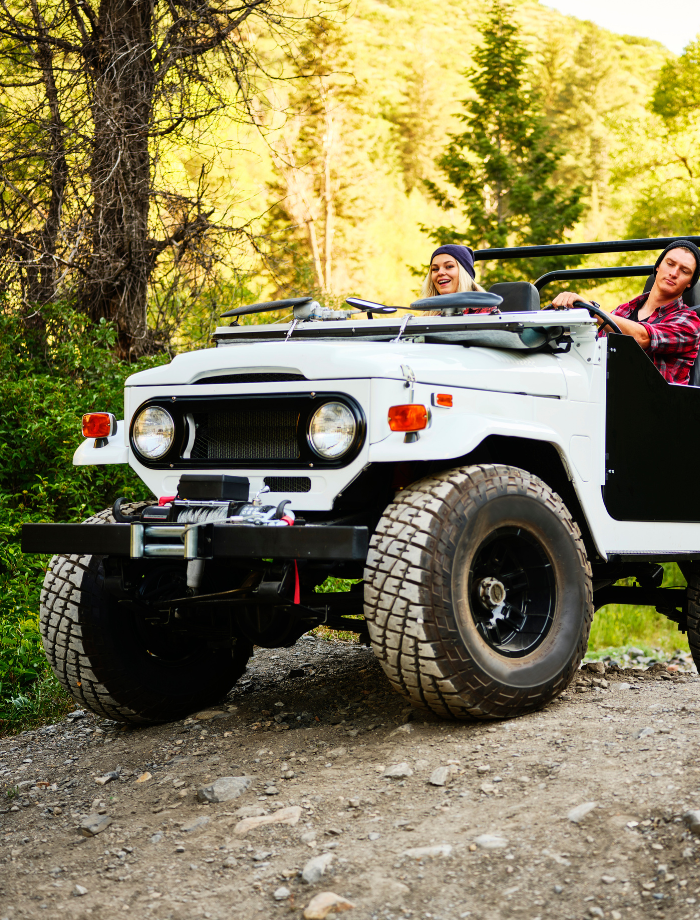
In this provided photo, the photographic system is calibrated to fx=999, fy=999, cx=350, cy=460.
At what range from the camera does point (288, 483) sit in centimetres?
376

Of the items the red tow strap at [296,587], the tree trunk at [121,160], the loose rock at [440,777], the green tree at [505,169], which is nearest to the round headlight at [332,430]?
the red tow strap at [296,587]

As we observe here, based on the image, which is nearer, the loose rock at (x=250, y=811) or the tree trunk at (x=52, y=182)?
the loose rock at (x=250, y=811)

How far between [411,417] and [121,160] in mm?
6051

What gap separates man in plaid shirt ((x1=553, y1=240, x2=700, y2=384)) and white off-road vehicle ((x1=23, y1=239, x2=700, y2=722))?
1.03 feet

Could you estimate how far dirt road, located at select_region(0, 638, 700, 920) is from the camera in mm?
2580

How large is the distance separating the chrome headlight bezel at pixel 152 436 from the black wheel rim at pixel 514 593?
1.32 metres

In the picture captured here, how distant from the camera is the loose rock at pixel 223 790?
3.44m

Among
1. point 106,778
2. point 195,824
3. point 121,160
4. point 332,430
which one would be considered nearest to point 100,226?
point 121,160

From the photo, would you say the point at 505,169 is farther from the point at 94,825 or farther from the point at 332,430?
the point at 94,825

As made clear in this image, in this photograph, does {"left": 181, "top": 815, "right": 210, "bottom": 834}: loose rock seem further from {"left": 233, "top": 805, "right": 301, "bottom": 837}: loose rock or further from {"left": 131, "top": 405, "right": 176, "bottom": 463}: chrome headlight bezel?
{"left": 131, "top": 405, "right": 176, "bottom": 463}: chrome headlight bezel

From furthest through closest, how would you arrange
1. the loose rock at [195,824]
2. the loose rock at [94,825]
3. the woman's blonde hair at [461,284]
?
the woman's blonde hair at [461,284] → the loose rock at [94,825] → the loose rock at [195,824]

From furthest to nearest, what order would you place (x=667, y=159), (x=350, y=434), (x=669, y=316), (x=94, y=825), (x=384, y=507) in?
(x=667, y=159) < (x=669, y=316) < (x=384, y=507) < (x=350, y=434) < (x=94, y=825)

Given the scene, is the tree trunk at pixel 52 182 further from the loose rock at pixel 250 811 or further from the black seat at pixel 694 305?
the loose rock at pixel 250 811

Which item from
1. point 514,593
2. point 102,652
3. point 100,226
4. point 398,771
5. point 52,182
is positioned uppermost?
point 52,182
